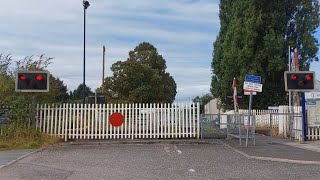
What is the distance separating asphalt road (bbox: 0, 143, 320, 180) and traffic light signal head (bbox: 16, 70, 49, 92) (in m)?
4.44

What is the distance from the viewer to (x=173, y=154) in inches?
685

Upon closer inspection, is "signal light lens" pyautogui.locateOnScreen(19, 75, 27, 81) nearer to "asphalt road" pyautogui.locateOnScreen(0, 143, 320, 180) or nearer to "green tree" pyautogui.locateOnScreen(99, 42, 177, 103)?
"asphalt road" pyautogui.locateOnScreen(0, 143, 320, 180)

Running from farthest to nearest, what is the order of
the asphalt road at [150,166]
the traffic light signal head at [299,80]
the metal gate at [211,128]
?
the metal gate at [211,128]
the traffic light signal head at [299,80]
the asphalt road at [150,166]

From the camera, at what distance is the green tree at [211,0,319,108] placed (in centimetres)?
4562

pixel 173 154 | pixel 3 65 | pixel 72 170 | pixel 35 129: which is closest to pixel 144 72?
pixel 3 65

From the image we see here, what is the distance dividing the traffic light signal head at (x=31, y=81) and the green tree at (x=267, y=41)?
26.5m

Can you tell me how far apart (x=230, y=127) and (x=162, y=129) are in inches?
142

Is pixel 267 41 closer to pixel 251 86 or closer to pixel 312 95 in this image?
pixel 312 95

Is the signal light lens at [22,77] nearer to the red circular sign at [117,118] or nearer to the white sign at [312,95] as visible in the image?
the red circular sign at [117,118]

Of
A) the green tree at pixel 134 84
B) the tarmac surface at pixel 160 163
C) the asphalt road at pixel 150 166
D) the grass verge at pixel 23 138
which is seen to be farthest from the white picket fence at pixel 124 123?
the green tree at pixel 134 84

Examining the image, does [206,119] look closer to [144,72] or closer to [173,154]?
[173,154]

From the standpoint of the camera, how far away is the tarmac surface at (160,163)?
12203 mm

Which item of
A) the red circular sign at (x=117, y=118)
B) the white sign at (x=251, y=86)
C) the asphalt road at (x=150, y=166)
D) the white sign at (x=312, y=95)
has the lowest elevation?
the asphalt road at (x=150, y=166)

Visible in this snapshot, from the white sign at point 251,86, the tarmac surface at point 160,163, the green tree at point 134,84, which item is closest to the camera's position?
the tarmac surface at point 160,163
